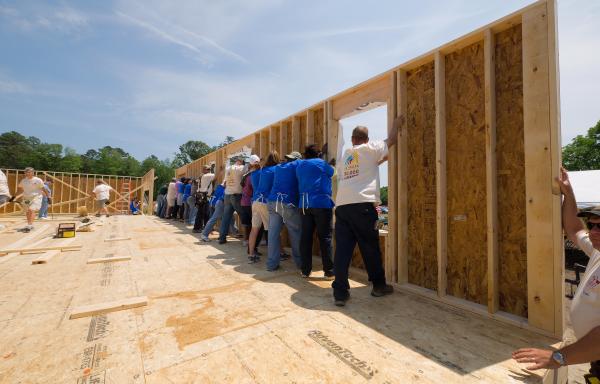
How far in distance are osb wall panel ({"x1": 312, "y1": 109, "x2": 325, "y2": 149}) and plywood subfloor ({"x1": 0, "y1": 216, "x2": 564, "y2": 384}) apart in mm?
2635

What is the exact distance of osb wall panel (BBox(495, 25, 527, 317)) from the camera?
2619mm

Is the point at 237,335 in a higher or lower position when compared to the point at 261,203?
lower

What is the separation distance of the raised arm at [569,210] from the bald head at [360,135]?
1.77 m

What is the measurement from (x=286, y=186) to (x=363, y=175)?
1.53m

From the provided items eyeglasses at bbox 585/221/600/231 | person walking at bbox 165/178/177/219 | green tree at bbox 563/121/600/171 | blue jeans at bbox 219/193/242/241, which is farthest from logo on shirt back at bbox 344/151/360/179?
green tree at bbox 563/121/600/171

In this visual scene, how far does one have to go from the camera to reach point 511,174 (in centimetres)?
270

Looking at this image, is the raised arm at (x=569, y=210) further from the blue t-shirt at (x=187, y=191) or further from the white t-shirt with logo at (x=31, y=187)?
the white t-shirt with logo at (x=31, y=187)

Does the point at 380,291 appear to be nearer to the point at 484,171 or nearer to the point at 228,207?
the point at 484,171

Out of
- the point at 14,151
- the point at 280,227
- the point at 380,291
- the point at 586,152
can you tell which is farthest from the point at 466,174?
the point at 14,151

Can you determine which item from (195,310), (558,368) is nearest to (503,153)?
(558,368)

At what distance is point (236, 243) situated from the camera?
6.30m

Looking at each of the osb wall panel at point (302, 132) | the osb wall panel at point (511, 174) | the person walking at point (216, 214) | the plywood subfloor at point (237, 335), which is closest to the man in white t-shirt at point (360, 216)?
the plywood subfloor at point (237, 335)

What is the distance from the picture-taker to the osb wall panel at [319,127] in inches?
203

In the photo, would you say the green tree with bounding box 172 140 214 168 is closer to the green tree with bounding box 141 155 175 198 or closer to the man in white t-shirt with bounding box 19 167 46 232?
the green tree with bounding box 141 155 175 198
